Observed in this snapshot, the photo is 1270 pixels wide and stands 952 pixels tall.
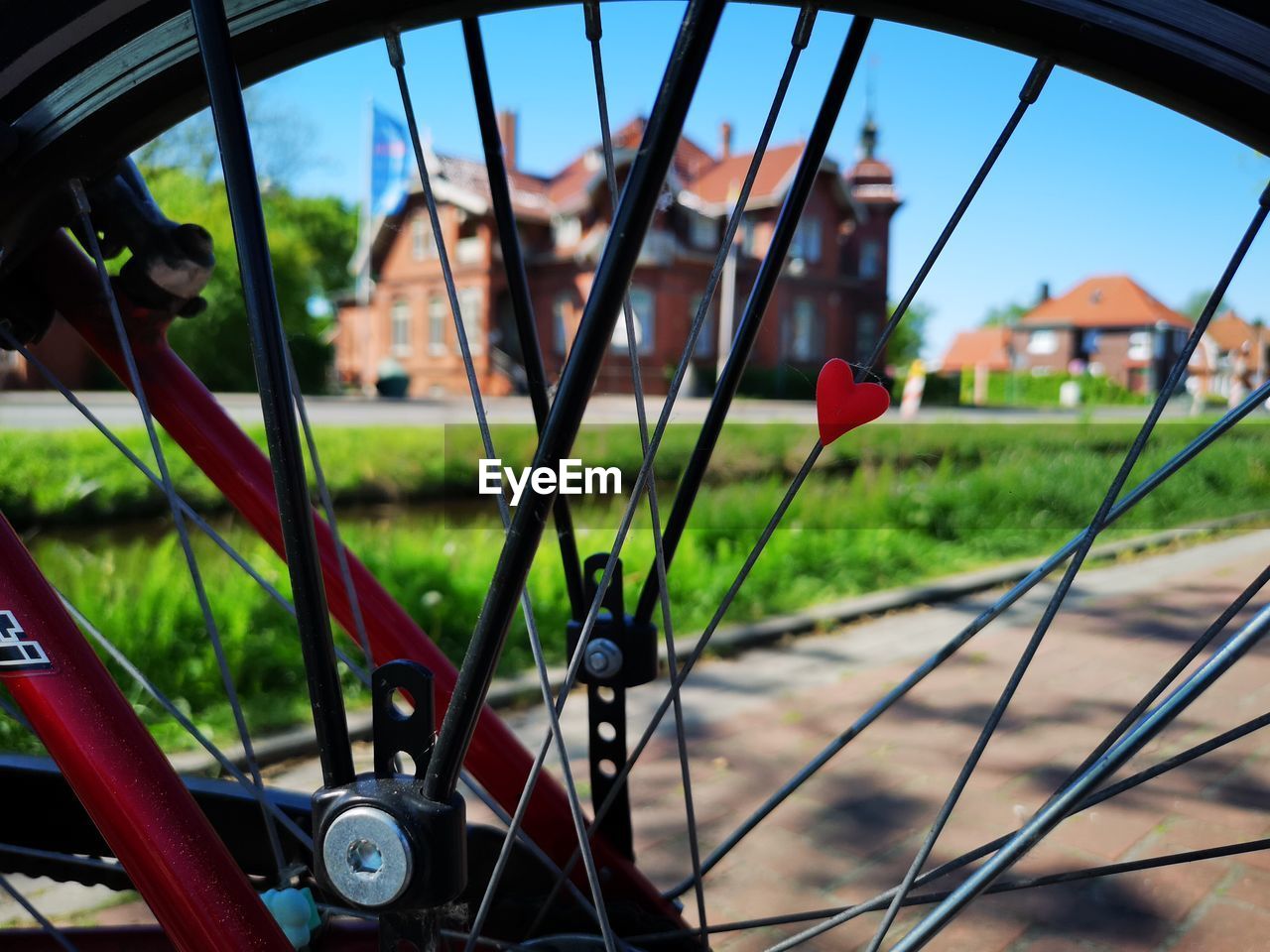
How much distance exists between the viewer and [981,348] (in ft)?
140

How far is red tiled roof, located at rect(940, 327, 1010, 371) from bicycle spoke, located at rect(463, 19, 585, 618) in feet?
133

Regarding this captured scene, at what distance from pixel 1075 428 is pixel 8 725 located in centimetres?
844

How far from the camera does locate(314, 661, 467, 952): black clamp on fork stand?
75 cm

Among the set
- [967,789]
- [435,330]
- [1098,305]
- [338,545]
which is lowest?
[967,789]

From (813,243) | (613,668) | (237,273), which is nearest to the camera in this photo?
(613,668)

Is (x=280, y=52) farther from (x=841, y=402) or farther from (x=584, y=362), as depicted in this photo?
(x=841, y=402)

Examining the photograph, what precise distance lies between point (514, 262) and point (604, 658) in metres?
0.47

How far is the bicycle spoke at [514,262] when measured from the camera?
964 millimetres

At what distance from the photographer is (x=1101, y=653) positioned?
3.60 meters

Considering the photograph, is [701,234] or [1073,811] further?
[701,234]

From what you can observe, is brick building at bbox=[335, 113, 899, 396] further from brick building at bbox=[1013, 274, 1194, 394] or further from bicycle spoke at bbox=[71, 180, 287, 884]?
bicycle spoke at bbox=[71, 180, 287, 884]

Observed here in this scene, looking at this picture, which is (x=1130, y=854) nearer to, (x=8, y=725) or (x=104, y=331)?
(x=104, y=331)

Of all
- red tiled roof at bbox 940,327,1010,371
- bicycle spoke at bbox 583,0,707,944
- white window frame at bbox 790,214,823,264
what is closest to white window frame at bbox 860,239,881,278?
white window frame at bbox 790,214,823,264

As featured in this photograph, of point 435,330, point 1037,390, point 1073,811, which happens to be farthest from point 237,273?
point 435,330
